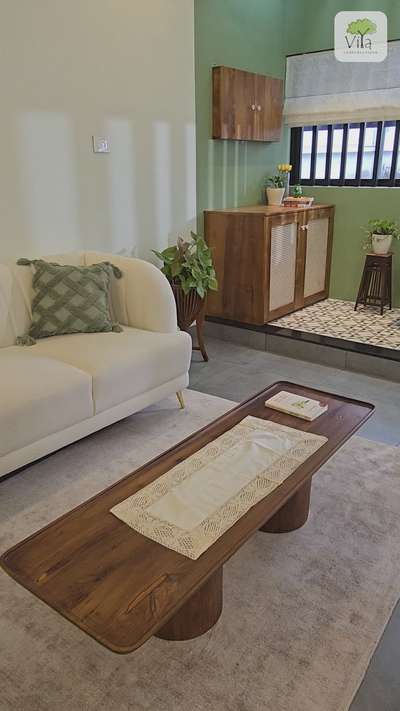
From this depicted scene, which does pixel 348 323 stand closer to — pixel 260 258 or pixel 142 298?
pixel 260 258

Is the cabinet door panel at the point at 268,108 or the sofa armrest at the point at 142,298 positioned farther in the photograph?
the cabinet door panel at the point at 268,108

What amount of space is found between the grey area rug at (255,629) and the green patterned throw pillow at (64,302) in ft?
2.78

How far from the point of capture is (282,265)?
4.34m

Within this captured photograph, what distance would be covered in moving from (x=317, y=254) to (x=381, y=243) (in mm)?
589

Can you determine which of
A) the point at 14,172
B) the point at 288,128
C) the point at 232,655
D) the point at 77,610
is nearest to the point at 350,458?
the point at 232,655

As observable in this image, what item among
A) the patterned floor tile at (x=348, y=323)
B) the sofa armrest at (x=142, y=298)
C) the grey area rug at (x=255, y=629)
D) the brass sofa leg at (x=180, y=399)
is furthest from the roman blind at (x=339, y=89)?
the grey area rug at (x=255, y=629)

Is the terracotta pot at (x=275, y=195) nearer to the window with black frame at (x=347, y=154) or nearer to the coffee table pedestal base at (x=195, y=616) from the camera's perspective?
the window with black frame at (x=347, y=154)

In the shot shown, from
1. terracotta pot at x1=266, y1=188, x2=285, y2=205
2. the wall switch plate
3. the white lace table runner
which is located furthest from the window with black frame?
the white lace table runner

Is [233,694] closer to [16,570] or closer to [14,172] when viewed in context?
[16,570]

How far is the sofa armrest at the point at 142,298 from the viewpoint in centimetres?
296

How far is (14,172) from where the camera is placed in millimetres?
2928

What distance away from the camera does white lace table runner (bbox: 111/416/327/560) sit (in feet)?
4.64

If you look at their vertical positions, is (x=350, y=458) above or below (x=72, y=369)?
below

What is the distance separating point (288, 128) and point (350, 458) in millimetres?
3651
